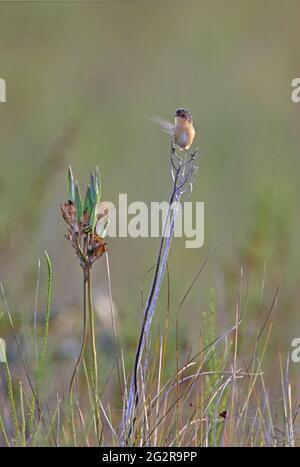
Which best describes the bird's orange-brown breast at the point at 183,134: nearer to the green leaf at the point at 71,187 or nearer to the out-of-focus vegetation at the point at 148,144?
the green leaf at the point at 71,187

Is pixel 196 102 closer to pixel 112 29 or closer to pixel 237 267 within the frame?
pixel 112 29

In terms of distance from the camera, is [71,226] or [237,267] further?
[237,267]

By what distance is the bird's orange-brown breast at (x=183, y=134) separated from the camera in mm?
2066

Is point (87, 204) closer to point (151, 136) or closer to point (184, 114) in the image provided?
point (184, 114)

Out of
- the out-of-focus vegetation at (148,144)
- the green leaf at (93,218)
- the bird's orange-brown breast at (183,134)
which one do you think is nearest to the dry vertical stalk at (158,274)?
the bird's orange-brown breast at (183,134)

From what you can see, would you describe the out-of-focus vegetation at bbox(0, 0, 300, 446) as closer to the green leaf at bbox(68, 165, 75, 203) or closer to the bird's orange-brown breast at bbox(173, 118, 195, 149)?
the bird's orange-brown breast at bbox(173, 118, 195, 149)

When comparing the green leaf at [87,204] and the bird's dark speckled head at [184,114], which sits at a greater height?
the bird's dark speckled head at [184,114]

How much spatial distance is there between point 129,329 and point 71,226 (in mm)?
1597

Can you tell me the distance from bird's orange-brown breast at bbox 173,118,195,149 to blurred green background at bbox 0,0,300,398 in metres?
1.43

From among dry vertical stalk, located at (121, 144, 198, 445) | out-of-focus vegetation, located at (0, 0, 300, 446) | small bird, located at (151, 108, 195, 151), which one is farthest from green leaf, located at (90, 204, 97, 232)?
out-of-focus vegetation, located at (0, 0, 300, 446)

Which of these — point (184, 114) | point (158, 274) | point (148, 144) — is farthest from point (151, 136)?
point (158, 274)

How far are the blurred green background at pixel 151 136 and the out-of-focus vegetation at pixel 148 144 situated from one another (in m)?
0.01
